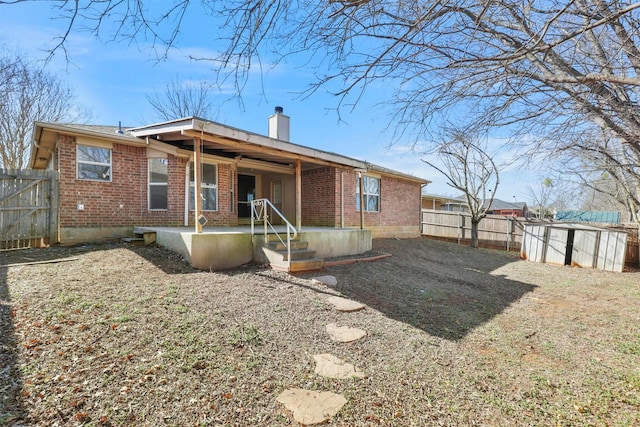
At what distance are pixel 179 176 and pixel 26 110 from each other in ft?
43.6

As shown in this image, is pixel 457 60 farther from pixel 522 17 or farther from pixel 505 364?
pixel 505 364

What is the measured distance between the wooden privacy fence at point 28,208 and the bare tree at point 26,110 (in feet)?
34.0

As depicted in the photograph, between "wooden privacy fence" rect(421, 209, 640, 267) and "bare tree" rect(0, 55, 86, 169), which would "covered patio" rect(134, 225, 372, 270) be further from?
"bare tree" rect(0, 55, 86, 169)

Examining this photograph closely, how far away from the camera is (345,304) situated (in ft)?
16.3

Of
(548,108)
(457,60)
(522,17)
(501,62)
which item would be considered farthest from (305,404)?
(522,17)

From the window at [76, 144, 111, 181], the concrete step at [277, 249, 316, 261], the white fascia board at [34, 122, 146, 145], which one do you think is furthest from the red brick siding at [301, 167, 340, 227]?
the window at [76, 144, 111, 181]

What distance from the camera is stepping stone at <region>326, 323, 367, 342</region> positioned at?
153 inches

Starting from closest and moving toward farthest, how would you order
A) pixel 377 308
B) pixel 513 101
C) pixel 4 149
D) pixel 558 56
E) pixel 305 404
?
1. pixel 305 404
2. pixel 558 56
3. pixel 513 101
4. pixel 377 308
5. pixel 4 149

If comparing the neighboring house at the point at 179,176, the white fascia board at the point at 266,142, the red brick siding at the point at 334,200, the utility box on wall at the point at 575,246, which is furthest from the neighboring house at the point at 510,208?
the white fascia board at the point at 266,142

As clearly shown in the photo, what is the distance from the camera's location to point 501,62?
9.62ft

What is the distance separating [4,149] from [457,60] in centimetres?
2160

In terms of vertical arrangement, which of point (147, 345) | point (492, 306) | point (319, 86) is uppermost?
point (319, 86)

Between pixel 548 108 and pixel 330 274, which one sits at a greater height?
pixel 548 108

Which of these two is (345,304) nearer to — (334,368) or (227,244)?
(334,368)
